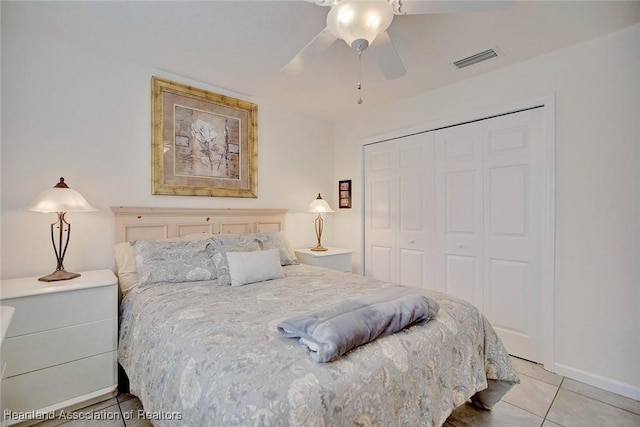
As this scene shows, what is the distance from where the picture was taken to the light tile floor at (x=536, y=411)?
69.8 inches

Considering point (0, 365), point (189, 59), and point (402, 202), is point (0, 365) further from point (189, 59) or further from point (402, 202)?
point (402, 202)

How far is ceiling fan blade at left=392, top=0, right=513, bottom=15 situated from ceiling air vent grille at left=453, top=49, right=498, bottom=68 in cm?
114

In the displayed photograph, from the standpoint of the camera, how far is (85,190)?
92.0 inches

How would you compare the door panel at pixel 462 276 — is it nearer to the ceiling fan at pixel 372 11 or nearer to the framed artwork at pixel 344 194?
the framed artwork at pixel 344 194

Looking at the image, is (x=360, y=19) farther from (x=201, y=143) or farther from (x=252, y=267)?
(x=201, y=143)

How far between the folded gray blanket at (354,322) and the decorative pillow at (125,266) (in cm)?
151

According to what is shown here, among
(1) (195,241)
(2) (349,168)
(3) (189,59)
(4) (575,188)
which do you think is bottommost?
(1) (195,241)

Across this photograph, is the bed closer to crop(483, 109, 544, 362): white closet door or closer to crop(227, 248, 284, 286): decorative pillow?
crop(227, 248, 284, 286): decorative pillow

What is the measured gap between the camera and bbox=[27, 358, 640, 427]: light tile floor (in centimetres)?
177

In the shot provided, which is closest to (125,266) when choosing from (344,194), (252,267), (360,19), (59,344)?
(59,344)

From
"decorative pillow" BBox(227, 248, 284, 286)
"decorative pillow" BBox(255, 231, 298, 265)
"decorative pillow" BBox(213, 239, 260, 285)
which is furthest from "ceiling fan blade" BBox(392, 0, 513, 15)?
"decorative pillow" BBox(255, 231, 298, 265)

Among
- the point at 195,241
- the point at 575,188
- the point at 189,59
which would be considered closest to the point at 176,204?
the point at 195,241

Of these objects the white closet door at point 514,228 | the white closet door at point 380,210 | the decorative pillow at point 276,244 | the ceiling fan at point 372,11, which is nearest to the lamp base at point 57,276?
the decorative pillow at point 276,244

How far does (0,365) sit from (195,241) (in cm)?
123
